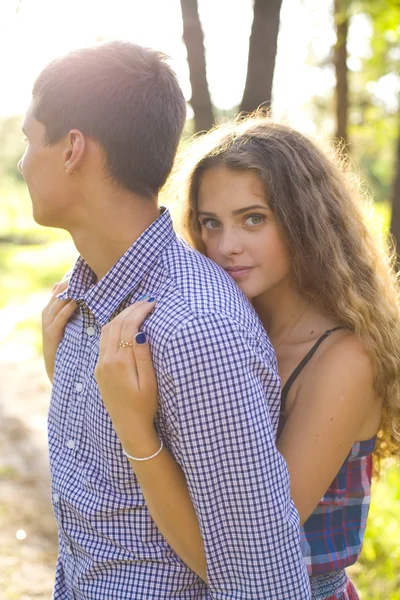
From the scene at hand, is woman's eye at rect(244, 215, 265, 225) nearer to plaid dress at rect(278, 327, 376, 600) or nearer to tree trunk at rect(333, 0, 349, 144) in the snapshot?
plaid dress at rect(278, 327, 376, 600)

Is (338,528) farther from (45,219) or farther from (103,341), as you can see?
(45,219)

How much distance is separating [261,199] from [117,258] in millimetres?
505

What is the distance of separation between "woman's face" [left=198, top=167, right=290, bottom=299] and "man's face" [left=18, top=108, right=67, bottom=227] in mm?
520

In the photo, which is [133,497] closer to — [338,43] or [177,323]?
[177,323]

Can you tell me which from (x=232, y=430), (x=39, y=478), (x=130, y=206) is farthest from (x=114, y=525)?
(x=39, y=478)

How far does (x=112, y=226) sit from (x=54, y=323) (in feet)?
1.44

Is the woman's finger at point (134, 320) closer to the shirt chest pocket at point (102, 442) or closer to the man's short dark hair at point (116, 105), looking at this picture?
the shirt chest pocket at point (102, 442)

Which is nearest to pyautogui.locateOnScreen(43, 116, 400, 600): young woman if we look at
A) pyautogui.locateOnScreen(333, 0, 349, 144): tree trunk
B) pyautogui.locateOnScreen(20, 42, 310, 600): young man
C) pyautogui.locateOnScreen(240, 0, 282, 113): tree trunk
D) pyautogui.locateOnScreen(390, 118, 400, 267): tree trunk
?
pyautogui.locateOnScreen(20, 42, 310, 600): young man

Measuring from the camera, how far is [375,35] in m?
A: 7.02


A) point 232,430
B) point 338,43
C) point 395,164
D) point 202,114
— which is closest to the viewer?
point 232,430

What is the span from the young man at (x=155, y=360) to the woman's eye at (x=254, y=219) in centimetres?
31

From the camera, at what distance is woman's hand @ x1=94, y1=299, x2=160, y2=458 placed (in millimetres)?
1672

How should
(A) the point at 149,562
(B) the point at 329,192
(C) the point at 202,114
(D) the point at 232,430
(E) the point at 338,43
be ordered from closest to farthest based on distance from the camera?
(D) the point at 232,430, (A) the point at 149,562, (B) the point at 329,192, (C) the point at 202,114, (E) the point at 338,43

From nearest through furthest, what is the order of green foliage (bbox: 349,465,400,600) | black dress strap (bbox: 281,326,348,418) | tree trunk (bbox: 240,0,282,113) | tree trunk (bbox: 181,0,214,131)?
black dress strap (bbox: 281,326,348,418) → tree trunk (bbox: 240,0,282,113) → tree trunk (bbox: 181,0,214,131) → green foliage (bbox: 349,465,400,600)
